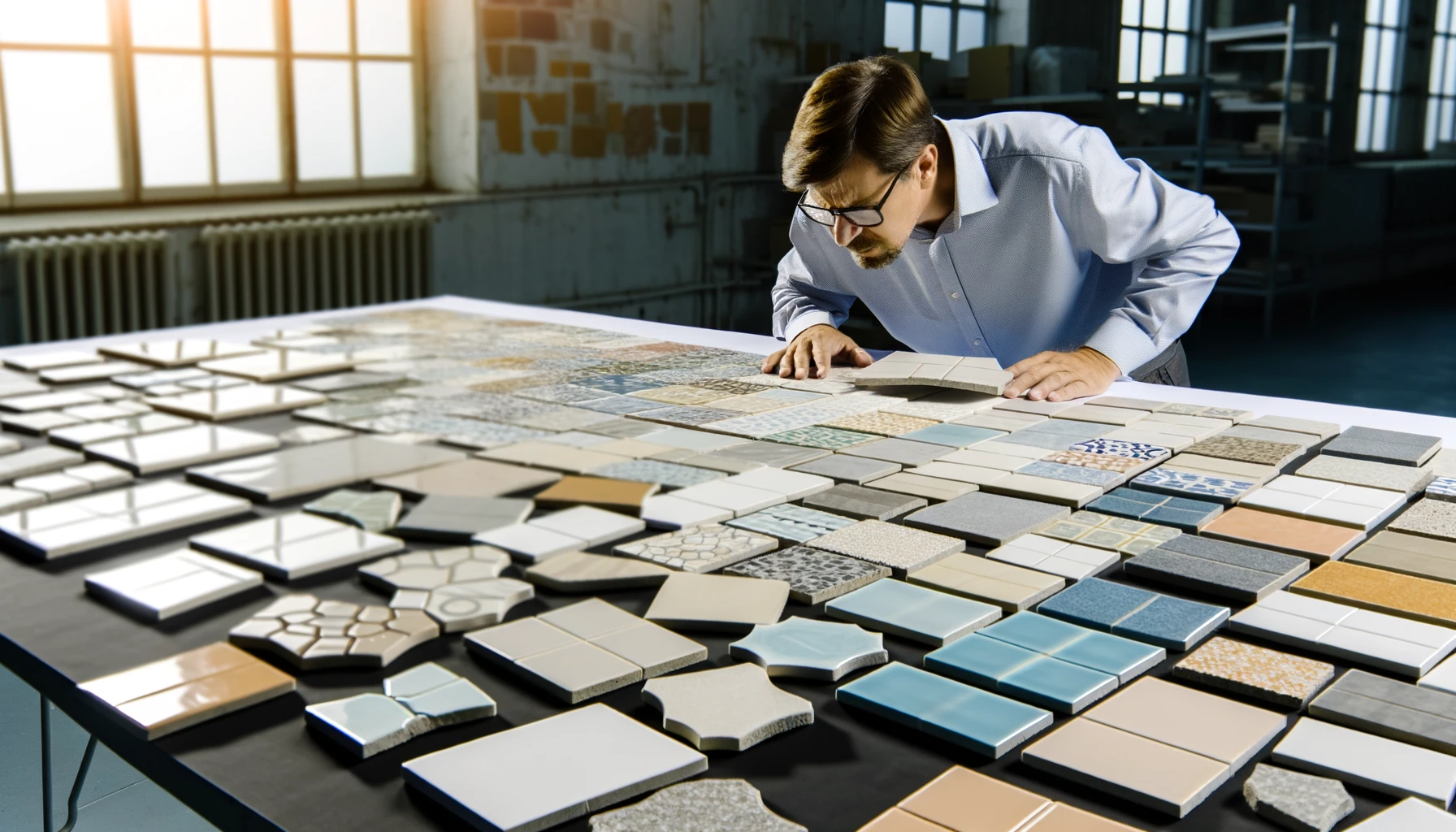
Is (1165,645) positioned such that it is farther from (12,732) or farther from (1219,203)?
(1219,203)

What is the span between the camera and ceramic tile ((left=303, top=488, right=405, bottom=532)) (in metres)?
1.30

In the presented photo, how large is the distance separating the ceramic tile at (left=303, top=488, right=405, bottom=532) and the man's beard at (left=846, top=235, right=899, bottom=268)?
0.95m

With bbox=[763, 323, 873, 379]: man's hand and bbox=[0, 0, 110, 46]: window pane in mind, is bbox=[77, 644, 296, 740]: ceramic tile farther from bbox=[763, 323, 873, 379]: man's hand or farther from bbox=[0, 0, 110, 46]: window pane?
→ bbox=[0, 0, 110, 46]: window pane

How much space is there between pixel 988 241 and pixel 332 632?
160cm

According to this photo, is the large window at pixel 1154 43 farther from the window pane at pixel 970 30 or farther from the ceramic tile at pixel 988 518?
the ceramic tile at pixel 988 518

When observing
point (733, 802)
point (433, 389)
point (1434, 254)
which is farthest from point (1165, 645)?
point (1434, 254)

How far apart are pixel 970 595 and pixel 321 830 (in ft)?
1.94

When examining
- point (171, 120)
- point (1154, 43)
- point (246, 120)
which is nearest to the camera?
point (171, 120)

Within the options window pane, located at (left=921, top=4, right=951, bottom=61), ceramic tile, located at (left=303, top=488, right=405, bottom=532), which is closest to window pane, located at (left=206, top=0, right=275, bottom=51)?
window pane, located at (left=921, top=4, right=951, bottom=61)

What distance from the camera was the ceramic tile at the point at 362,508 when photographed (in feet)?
4.26

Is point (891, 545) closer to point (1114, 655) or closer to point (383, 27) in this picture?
point (1114, 655)

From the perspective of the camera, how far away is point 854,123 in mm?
1849

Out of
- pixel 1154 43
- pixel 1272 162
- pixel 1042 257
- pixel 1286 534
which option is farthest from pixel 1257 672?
pixel 1154 43

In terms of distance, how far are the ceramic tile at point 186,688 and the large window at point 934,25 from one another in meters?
7.63
